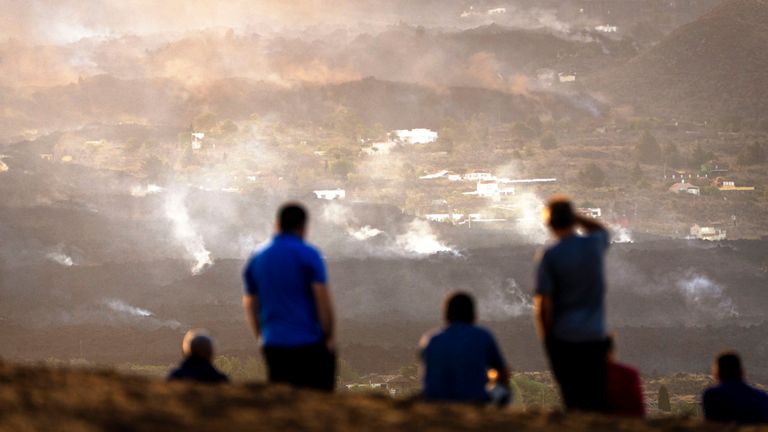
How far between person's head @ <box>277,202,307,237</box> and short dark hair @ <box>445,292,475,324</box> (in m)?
1.90

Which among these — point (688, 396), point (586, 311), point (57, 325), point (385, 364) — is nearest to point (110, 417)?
point (586, 311)

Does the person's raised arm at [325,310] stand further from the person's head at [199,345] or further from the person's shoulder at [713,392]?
the person's shoulder at [713,392]

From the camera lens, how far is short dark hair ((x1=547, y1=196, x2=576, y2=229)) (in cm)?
1627

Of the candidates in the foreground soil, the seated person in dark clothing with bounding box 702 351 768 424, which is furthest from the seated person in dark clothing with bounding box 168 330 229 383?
the seated person in dark clothing with bounding box 702 351 768 424

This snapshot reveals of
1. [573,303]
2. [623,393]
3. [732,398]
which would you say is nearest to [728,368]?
[732,398]

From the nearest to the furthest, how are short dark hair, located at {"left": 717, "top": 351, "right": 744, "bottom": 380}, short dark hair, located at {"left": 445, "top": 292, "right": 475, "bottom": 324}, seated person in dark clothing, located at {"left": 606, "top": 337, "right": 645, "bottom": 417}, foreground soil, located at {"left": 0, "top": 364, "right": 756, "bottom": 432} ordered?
foreground soil, located at {"left": 0, "top": 364, "right": 756, "bottom": 432}, short dark hair, located at {"left": 445, "top": 292, "right": 475, "bottom": 324}, seated person in dark clothing, located at {"left": 606, "top": 337, "right": 645, "bottom": 417}, short dark hair, located at {"left": 717, "top": 351, "right": 744, "bottom": 380}

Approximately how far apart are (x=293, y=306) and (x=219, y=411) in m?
2.27

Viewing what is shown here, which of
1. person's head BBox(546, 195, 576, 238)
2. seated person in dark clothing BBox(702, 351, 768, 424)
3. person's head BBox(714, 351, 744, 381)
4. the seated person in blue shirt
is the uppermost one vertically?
person's head BBox(546, 195, 576, 238)

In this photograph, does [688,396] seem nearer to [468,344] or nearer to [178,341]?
[178,341]

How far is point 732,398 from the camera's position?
17500 mm

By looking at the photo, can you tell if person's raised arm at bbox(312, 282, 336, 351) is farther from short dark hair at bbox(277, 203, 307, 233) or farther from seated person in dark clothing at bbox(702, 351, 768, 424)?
seated person in dark clothing at bbox(702, 351, 768, 424)

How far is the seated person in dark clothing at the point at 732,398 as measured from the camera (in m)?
17.5

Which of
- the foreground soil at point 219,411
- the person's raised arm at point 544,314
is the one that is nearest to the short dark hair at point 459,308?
the person's raised arm at point 544,314

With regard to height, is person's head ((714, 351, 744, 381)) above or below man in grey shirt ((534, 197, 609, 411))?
below
